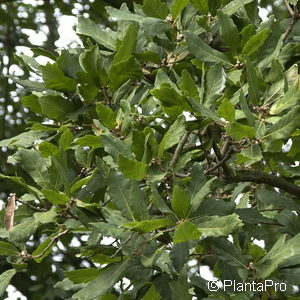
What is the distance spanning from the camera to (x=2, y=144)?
5.68 feet

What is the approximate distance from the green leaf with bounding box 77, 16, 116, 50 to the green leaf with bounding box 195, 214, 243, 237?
567 millimetres

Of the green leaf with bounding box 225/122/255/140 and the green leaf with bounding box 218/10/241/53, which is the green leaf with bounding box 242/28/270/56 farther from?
Result: the green leaf with bounding box 225/122/255/140

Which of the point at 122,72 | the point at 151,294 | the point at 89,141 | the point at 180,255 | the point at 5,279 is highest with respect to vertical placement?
the point at 122,72

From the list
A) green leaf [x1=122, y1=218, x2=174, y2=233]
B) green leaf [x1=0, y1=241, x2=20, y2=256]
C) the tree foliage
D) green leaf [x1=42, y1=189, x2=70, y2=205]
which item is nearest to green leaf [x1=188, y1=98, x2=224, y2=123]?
the tree foliage

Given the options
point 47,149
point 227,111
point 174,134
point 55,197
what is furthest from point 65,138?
point 227,111

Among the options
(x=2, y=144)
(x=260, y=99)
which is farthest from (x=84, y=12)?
(x=260, y=99)

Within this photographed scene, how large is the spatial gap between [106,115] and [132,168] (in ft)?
0.60

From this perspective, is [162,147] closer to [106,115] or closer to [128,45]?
[106,115]

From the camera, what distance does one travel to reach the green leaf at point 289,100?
4.50ft

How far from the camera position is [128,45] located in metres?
1.55

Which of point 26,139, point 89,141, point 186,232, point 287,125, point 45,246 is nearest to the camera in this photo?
point 186,232

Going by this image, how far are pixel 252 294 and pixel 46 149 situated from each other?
1.82ft

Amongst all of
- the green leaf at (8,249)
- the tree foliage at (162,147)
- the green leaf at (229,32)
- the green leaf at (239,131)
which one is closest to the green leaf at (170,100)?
the tree foliage at (162,147)

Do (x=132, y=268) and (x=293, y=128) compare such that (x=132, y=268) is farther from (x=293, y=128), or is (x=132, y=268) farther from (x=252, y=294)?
(x=293, y=128)
